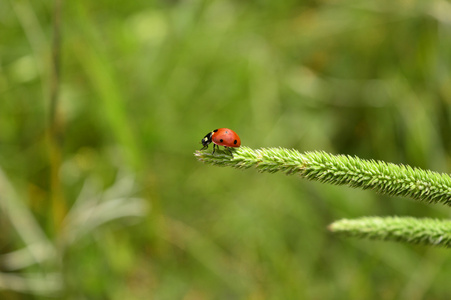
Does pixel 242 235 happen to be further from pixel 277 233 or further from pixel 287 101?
pixel 287 101

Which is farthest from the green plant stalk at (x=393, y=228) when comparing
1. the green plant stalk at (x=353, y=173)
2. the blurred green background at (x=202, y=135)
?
the blurred green background at (x=202, y=135)

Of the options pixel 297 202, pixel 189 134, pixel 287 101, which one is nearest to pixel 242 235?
pixel 297 202

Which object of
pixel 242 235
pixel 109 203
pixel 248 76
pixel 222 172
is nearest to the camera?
pixel 109 203

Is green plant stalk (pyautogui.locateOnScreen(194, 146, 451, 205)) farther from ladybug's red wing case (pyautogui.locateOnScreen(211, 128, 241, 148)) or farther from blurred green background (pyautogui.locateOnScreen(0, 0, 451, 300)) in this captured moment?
blurred green background (pyautogui.locateOnScreen(0, 0, 451, 300))

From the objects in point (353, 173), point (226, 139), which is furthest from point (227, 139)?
point (353, 173)

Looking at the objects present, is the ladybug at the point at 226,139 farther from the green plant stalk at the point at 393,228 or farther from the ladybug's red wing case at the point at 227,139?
the green plant stalk at the point at 393,228

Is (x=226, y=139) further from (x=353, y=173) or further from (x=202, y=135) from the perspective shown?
(x=202, y=135)

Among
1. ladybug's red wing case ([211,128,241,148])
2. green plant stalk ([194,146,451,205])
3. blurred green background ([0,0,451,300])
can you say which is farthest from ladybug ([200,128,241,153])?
blurred green background ([0,0,451,300])
